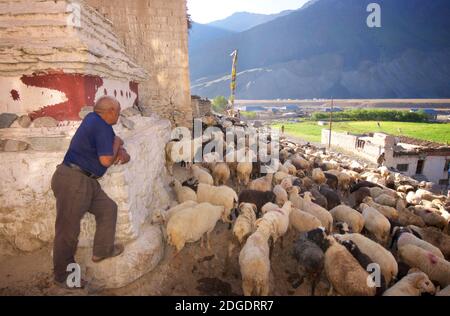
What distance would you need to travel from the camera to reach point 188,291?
14.1 ft

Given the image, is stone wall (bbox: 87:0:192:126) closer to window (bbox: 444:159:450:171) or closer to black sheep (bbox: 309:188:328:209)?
black sheep (bbox: 309:188:328:209)

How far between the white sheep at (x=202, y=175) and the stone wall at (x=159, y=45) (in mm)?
4026

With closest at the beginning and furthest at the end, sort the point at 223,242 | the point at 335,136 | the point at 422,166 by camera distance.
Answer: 1. the point at 223,242
2. the point at 422,166
3. the point at 335,136

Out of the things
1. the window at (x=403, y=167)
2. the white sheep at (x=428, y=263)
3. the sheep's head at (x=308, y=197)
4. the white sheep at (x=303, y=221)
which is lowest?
the window at (x=403, y=167)

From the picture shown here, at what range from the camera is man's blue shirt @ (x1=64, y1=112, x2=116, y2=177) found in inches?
140

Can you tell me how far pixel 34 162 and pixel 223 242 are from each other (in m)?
3.71

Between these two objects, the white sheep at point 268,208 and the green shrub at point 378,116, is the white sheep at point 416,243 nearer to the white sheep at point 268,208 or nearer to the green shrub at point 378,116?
the white sheep at point 268,208

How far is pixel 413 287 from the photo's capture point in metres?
4.46

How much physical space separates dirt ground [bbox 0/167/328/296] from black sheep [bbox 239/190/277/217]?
1605mm

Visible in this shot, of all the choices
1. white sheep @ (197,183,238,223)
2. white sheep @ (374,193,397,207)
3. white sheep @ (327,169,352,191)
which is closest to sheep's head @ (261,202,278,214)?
white sheep @ (197,183,238,223)

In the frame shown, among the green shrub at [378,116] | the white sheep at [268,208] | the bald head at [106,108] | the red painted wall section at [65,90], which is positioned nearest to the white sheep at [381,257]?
the white sheep at [268,208]

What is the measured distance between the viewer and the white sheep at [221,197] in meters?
6.68

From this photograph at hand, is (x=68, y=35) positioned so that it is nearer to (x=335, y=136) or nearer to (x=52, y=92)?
(x=52, y=92)
